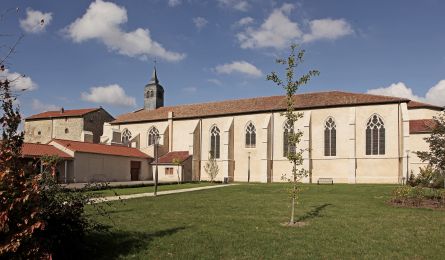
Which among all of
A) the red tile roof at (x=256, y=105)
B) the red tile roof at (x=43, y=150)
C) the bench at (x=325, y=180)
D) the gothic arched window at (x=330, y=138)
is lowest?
the bench at (x=325, y=180)

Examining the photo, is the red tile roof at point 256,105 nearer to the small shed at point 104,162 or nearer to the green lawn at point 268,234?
the small shed at point 104,162

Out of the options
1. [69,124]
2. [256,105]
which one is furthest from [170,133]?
[69,124]

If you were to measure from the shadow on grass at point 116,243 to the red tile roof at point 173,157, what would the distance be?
106 feet

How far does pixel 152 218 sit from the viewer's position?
12.6m

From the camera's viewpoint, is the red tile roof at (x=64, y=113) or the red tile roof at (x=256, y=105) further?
the red tile roof at (x=64, y=113)

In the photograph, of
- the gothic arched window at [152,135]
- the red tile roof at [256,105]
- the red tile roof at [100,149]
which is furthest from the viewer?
the gothic arched window at [152,135]

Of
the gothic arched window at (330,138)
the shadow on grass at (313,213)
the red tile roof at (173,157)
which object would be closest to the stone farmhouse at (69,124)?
the red tile roof at (173,157)

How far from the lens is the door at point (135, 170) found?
4409 centimetres

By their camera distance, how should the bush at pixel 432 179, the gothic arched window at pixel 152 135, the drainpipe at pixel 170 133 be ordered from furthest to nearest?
the gothic arched window at pixel 152 135 < the drainpipe at pixel 170 133 < the bush at pixel 432 179

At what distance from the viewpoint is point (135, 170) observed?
44.6 metres

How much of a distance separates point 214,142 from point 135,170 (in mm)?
10038

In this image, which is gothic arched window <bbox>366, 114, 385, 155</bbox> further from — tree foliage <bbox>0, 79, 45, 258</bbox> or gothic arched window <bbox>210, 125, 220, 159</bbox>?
tree foliage <bbox>0, 79, 45, 258</bbox>

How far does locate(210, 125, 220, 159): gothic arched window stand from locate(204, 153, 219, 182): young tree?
2.47 feet

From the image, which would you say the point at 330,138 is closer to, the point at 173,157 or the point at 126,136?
the point at 173,157
